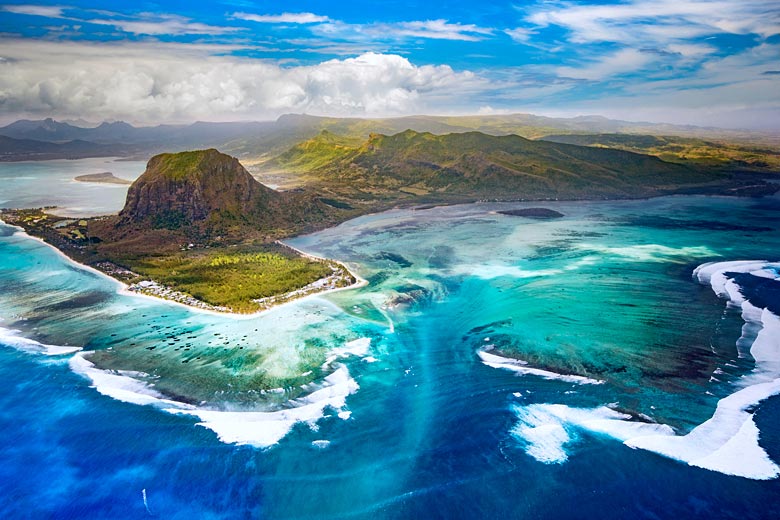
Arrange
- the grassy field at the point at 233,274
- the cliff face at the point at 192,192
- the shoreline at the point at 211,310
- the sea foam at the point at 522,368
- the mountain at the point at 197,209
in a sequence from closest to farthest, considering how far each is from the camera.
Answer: the sea foam at the point at 522,368 → the shoreline at the point at 211,310 → the grassy field at the point at 233,274 → the mountain at the point at 197,209 → the cliff face at the point at 192,192

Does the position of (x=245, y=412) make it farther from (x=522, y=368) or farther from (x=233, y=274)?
(x=233, y=274)

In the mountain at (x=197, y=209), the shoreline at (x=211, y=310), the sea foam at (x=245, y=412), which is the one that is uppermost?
the mountain at (x=197, y=209)

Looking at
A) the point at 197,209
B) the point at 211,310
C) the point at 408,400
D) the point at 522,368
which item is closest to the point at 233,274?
the point at 211,310

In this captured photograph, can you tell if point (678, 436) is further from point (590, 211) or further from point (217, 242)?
point (590, 211)

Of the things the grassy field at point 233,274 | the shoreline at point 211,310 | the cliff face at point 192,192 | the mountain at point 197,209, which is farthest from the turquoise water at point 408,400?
the cliff face at point 192,192

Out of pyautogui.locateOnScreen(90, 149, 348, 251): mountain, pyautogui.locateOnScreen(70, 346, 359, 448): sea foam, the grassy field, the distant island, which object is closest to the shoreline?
the distant island

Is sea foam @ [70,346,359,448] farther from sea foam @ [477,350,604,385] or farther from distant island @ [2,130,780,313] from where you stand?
distant island @ [2,130,780,313]

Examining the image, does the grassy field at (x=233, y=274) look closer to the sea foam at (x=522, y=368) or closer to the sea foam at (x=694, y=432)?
the sea foam at (x=522, y=368)
